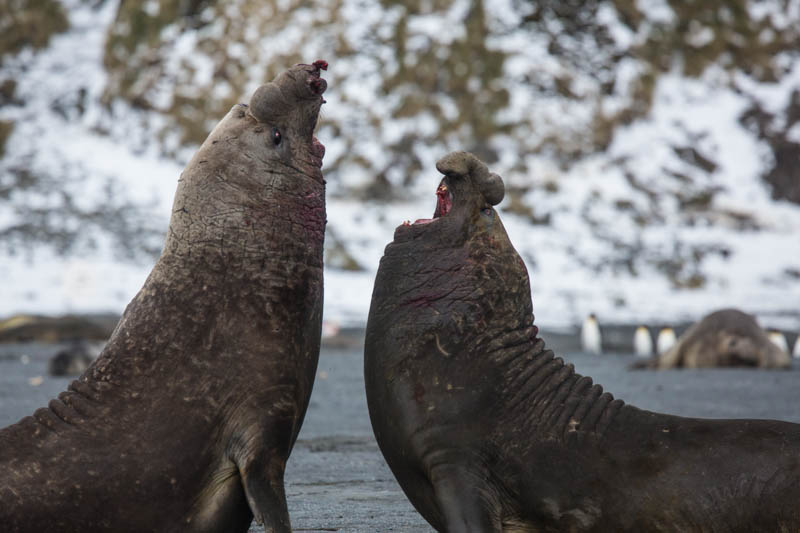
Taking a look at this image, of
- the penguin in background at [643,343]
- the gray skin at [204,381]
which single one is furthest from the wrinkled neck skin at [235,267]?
the penguin in background at [643,343]

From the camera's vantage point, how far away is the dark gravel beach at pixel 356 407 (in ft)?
16.5

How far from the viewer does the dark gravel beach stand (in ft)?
16.5

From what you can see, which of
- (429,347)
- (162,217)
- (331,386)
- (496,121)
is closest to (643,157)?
(496,121)

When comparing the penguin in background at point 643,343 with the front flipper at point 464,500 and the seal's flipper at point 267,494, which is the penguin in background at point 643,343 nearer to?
the front flipper at point 464,500

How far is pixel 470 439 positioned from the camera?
3957mm

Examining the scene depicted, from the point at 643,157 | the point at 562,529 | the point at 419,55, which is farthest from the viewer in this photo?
the point at 419,55

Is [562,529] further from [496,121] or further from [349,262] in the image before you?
[496,121]

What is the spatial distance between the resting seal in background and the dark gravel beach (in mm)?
493

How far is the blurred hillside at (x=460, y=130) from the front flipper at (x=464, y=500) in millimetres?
19450

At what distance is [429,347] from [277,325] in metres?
0.58

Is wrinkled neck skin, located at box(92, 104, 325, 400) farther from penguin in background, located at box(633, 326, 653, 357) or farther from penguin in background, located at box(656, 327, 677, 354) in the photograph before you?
penguin in background, located at box(633, 326, 653, 357)

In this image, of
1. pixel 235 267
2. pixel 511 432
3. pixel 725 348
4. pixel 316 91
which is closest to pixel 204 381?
pixel 235 267

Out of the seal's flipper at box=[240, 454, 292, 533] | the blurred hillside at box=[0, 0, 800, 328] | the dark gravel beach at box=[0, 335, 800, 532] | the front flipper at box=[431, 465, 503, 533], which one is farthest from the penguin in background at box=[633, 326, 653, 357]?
the seal's flipper at box=[240, 454, 292, 533]

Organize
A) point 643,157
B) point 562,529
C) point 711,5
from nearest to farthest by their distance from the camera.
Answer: point 562,529 → point 643,157 → point 711,5
